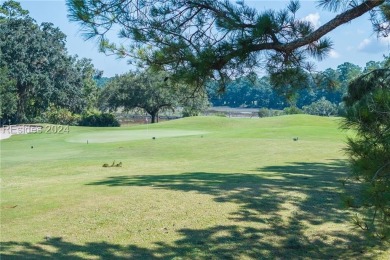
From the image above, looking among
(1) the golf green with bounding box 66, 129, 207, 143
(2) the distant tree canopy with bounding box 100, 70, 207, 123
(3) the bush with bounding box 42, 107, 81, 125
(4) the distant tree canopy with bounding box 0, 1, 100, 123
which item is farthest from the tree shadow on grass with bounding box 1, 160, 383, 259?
(2) the distant tree canopy with bounding box 100, 70, 207, 123

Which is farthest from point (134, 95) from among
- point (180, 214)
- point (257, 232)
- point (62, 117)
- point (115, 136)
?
point (257, 232)

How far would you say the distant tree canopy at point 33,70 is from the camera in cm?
4103

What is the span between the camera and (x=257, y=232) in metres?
5.82

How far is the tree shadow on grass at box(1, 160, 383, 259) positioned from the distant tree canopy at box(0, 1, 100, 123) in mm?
32932

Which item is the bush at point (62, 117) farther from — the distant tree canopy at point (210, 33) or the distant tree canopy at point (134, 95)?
the distant tree canopy at point (210, 33)

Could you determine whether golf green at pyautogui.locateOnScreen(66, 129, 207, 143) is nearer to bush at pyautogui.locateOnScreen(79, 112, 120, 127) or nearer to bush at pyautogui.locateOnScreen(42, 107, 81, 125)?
bush at pyautogui.locateOnScreen(79, 112, 120, 127)

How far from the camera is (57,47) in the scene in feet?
154

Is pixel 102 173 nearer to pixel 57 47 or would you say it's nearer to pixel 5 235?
pixel 5 235

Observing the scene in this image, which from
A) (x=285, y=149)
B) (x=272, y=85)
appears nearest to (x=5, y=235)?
(x=272, y=85)

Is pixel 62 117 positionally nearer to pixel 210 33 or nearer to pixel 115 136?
pixel 115 136

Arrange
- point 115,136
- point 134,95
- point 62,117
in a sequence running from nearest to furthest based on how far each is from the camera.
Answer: point 115,136 → point 62,117 → point 134,95

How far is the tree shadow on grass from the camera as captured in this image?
512 cm

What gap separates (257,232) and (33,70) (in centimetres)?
4204

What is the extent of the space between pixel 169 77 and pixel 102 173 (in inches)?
233
